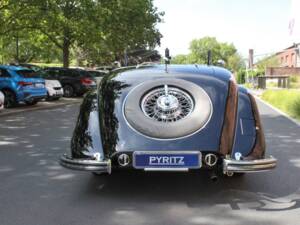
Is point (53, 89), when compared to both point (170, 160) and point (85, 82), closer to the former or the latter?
point (85, 82)

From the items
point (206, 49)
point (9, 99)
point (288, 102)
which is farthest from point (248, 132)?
point (206, 49)

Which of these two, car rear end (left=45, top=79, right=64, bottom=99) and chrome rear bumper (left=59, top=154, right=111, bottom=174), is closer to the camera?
chrome rear bumper (left=59, top=154, right=111, bottom=174)

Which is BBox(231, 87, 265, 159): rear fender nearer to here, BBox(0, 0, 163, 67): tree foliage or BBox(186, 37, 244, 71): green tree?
BBox(0, 0, 163, 67): tree foliage

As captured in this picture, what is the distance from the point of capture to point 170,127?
5.45m

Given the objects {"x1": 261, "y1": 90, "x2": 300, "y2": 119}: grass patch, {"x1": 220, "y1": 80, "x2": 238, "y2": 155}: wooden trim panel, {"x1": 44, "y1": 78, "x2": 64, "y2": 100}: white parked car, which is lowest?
{"x1": 261, "y1": 90, "x2": 300, "y2": 119}: grass patch

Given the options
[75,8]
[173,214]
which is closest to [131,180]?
[173,214]

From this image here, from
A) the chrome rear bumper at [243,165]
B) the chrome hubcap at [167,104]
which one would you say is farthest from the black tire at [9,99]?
the chrome rear bumper at [243,165]

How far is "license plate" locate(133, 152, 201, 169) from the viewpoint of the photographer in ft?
17.1

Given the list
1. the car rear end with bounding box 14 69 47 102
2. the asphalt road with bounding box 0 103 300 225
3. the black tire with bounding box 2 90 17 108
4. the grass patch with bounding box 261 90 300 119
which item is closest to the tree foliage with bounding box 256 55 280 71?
the grass patch with bounding box 261 90 300 119

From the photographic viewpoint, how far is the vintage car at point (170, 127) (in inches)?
207

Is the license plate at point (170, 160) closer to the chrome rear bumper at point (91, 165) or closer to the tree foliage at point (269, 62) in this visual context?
the chrome rear bumper at point (91, 165)

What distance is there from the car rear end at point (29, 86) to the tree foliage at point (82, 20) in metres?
4.43

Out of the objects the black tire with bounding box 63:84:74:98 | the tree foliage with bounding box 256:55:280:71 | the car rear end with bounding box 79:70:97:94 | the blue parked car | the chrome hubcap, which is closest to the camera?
the chrome hubcap

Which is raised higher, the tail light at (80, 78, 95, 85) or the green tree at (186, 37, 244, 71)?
the green tree at (186, 37, 244, 71)
